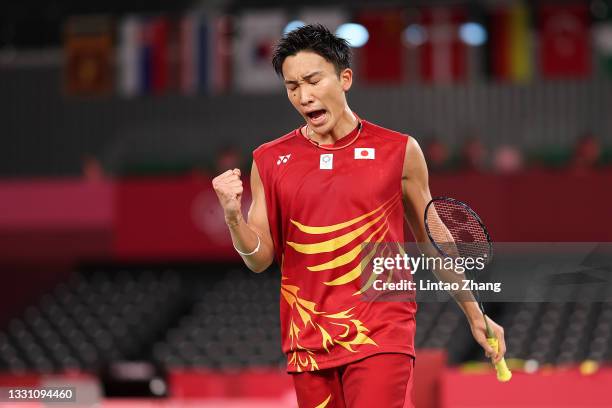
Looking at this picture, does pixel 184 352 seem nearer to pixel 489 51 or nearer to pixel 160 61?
pixel 160 61

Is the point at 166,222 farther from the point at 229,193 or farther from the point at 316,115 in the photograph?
the point at 229,193

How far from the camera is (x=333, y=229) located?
3.13 meters

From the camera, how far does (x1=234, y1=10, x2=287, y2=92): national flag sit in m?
12.9

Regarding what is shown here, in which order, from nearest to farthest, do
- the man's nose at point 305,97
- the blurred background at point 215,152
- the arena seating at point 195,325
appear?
the man's nose at point 305,97 → the arena seating at point 195,325 → the blurred background at point 215,152

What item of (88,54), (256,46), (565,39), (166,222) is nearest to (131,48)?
(88,54)

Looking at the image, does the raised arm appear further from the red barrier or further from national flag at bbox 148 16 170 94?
national flag at bbox 148 16 170 94

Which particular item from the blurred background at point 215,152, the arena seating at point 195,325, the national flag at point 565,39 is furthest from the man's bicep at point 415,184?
the national flag at point 565,39

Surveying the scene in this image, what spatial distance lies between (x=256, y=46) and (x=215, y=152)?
1.91 m

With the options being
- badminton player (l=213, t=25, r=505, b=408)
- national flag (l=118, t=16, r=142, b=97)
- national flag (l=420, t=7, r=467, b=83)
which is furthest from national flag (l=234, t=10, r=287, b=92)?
badminton player (l=213, t=25, r=505, b=408)

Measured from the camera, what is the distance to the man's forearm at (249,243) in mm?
3061

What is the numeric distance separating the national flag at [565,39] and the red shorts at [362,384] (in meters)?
10.3

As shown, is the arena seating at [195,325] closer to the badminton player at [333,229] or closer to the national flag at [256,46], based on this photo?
the national flag at [256,46]

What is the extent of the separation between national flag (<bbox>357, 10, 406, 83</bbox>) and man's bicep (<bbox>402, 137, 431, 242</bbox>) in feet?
32.3

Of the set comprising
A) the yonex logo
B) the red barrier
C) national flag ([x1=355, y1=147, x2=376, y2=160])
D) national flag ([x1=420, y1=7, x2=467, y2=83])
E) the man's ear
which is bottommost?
the red barrier
